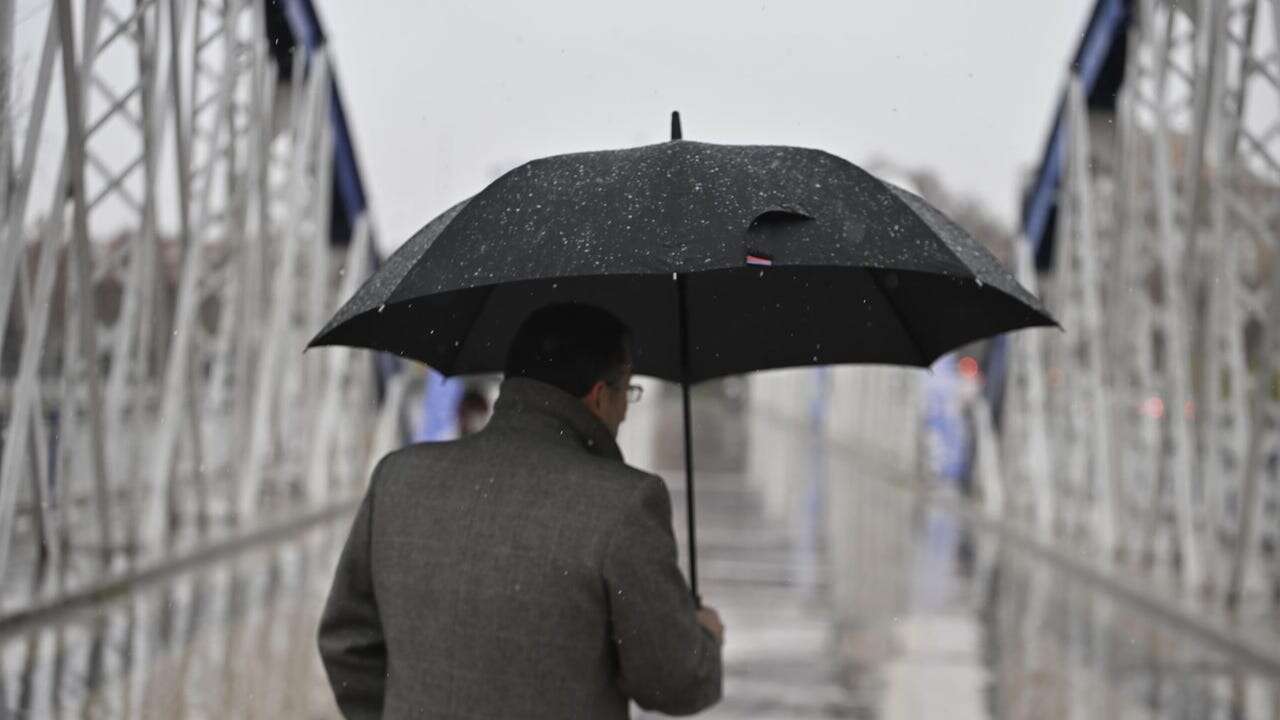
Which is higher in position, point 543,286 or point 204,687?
point 543,286

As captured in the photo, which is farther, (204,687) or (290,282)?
(290,282)

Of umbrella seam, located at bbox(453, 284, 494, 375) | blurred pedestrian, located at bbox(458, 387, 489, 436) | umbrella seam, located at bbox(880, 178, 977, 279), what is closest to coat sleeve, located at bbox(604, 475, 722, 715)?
umbrella seam, located at bbox(880, 178, 977, 279)

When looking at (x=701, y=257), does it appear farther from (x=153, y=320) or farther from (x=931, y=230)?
(x=153, y=320)

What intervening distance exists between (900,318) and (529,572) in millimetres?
1510

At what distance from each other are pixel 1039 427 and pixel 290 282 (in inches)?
335

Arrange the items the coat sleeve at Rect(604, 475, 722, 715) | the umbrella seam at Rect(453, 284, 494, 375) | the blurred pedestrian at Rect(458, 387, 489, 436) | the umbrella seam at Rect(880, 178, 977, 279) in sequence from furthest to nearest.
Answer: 1. the blurred pedestrian at Rect(458, 387, 489, 436)
2. the umbrella seam at Rect(453, 284, 494, 375)
3. the umbrella seam at Rect(880, 178, 977, 279)
4. the coat sleeve at Rect(604, 475, 722, 715)

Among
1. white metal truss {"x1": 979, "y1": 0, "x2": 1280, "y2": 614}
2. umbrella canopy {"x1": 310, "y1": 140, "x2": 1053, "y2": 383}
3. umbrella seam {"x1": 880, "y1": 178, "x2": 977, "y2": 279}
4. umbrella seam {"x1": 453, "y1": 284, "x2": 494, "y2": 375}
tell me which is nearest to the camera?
umbrella canopy {"x1": 310, "y1": 140, "x2": 1053, "y2": 383}

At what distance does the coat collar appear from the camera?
294cm

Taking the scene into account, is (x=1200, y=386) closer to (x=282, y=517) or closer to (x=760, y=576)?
(x=760, y=576)

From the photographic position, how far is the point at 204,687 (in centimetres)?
862

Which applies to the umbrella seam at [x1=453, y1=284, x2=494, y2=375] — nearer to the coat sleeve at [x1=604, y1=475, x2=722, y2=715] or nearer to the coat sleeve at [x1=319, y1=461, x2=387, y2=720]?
the coat sleeve at [x1=319, y1=461, x2=387, y2=720]

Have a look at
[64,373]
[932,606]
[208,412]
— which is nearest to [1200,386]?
[932,606]

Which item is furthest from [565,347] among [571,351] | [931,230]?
[931,230]

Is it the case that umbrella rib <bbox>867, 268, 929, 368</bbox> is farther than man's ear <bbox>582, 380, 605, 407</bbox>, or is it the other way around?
umbrella rib <bbox>867, 268, 929, 368</bbox>
